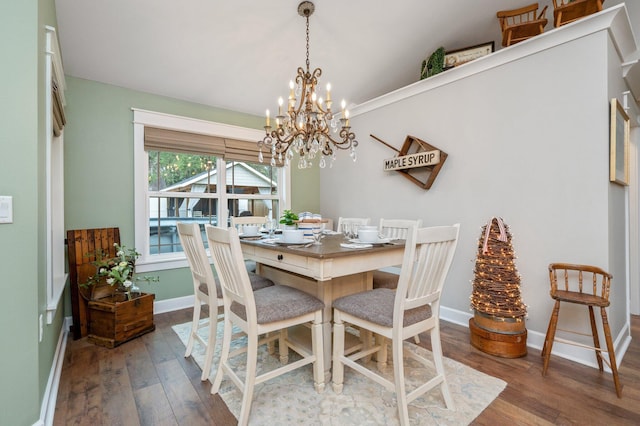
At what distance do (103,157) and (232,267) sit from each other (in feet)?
7.53

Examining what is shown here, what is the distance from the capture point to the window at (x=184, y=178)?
309cm

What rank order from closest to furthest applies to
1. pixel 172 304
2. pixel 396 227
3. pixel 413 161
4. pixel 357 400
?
pixel 357 400
pixel 396 227
pixel 413 161
pixel 172 304

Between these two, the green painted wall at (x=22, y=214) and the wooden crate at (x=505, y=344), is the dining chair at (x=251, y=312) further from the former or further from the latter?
the wooden crate at (x=505, y=344)

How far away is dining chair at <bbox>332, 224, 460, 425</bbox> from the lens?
142 cm

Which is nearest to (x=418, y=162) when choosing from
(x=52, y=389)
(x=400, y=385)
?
(x=400, y=385)

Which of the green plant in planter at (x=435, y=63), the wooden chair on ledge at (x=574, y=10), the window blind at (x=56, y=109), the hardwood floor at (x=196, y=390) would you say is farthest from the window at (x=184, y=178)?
the wooden chair on ledge at (x=574, y=10)

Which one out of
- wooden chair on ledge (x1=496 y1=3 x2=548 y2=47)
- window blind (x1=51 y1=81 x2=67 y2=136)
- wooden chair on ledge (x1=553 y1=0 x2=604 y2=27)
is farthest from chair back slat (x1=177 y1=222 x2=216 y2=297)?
wooden chair on ledge (x1=553 y1=0 x2=604 y2=27)

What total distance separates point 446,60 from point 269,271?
264cm

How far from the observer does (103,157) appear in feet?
9.39

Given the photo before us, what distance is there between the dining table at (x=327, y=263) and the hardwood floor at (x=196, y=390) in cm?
80

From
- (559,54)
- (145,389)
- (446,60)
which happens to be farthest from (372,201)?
(145,389)

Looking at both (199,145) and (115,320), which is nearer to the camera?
(115,320)

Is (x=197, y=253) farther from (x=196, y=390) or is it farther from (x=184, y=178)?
(x=184, y=178)

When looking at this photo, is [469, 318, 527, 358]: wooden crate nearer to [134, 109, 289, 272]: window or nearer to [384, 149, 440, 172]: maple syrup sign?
[384, 149, 440, 172]: maple syrup sign
